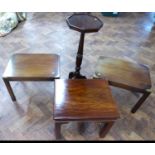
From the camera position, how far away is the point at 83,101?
1187mm

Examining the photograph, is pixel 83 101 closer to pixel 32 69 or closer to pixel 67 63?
pixel 32 69

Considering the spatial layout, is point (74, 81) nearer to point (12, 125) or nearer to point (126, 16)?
point (12, 125)

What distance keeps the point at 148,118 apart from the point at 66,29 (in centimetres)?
189

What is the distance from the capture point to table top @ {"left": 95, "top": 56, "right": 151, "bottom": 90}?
1401 millimetres

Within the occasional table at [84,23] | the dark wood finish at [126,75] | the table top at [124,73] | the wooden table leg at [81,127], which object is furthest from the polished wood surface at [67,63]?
the occasional table at [84,23]

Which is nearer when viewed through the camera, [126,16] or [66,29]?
[66,29]

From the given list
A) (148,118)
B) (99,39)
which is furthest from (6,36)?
(148,118)

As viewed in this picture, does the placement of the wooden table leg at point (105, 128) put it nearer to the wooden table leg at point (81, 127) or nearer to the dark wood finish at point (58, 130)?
the wooden table leg at point (81, 127)

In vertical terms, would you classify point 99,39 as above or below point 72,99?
below

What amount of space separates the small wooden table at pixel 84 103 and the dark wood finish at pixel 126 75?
0.14 metres

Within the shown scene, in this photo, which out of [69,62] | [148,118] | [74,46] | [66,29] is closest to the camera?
[148,118]

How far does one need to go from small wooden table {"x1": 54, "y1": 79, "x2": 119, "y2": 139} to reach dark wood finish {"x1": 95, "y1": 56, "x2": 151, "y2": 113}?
5.5 inches

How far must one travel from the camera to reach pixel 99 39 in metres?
2.62

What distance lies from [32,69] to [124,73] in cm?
78
